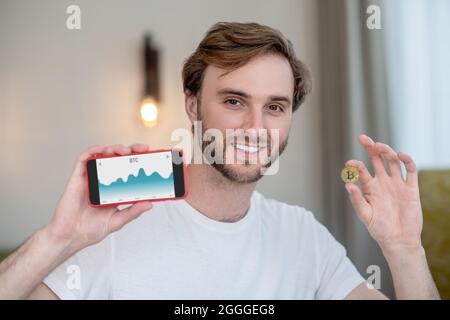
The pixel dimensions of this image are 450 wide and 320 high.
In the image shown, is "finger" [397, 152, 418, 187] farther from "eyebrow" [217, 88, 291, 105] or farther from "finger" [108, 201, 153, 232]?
"finger" [108, 201, 153, 232]

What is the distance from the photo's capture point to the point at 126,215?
2.89ft

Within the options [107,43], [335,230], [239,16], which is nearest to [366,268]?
[335,230]

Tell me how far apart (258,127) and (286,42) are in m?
0.20

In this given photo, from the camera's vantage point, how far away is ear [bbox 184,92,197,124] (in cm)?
102

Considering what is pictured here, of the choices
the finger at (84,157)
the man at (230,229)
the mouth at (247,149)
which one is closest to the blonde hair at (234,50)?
the man at (230,229)

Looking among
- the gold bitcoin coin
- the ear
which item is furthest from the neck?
the gold bitcoin coin

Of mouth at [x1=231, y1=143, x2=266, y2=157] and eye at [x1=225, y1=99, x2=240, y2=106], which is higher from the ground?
eye at [x1=225, y1=99, x2=240, y2=106]

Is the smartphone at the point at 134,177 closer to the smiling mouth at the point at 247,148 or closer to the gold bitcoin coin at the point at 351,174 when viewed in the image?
the smiling mouth at the point at 247,148

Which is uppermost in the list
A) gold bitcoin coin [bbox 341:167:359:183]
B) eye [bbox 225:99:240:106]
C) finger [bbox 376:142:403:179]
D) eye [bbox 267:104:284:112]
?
eye [bbox 225:99:240:106]

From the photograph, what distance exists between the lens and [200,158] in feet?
3.36

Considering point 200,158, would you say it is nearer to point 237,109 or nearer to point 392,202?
point 237,109

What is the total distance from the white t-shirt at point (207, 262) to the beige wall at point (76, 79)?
0.50 feet

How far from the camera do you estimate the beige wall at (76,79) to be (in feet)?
3.35

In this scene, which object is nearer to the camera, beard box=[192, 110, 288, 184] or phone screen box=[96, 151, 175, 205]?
phone screen box=[96, 151, 175, 205]
